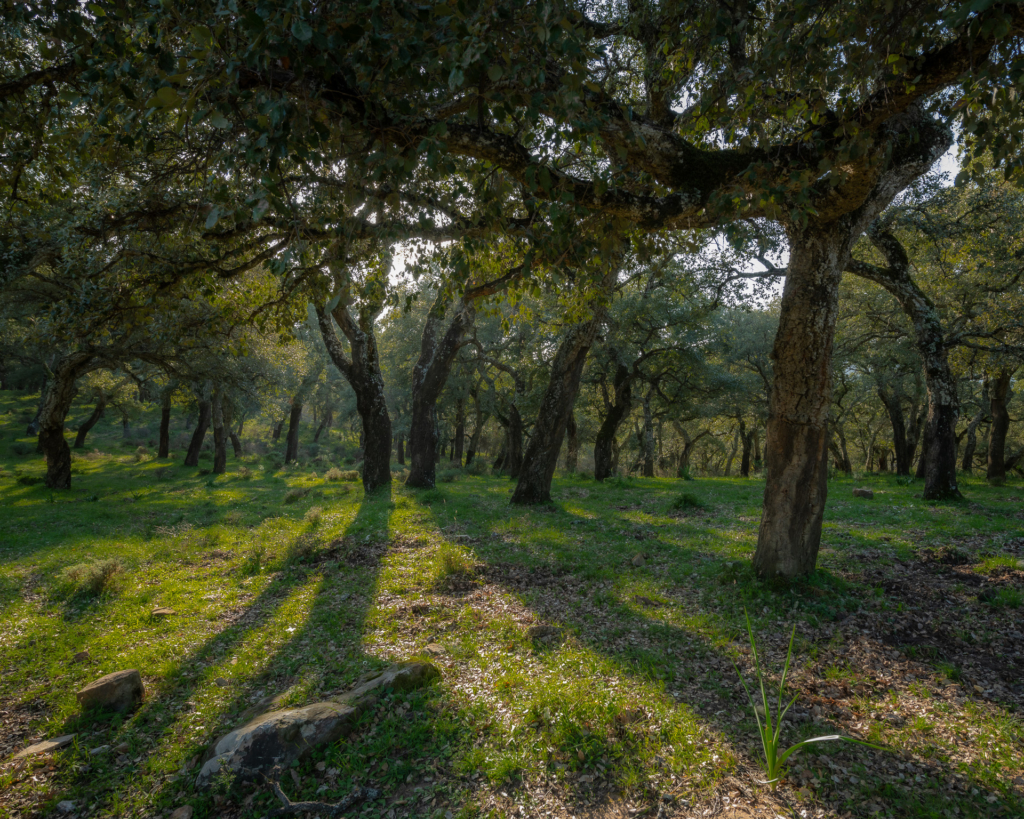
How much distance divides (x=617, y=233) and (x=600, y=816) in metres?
5.56

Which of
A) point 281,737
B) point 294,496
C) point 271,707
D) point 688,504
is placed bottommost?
point 294,496

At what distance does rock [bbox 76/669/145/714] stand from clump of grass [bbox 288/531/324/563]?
14.1 feet

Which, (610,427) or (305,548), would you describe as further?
(610,427)

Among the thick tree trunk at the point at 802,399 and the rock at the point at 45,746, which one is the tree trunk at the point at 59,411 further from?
the thick tree trunk at the point at 802,399

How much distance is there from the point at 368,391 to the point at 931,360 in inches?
645

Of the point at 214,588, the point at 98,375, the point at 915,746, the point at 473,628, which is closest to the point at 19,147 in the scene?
the point at 214,588

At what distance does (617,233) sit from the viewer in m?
6.03

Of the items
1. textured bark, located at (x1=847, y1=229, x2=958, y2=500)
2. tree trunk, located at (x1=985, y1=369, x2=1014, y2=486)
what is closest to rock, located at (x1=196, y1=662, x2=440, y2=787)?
textured bark, located at (x1=847, y1=229, x2=958, y2=500)

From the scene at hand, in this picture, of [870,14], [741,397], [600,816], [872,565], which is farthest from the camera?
[741,397]

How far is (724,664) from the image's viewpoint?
514 centimetres

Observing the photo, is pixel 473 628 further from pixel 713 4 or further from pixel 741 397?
pixel 741 397

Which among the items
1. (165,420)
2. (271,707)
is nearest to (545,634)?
(271,707)

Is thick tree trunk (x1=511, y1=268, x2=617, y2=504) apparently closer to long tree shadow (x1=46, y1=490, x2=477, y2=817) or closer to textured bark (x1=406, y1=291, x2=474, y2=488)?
textured bark (x1=406, y1=291, x2=474, y2=488)

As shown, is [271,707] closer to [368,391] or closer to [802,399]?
[802,399]
